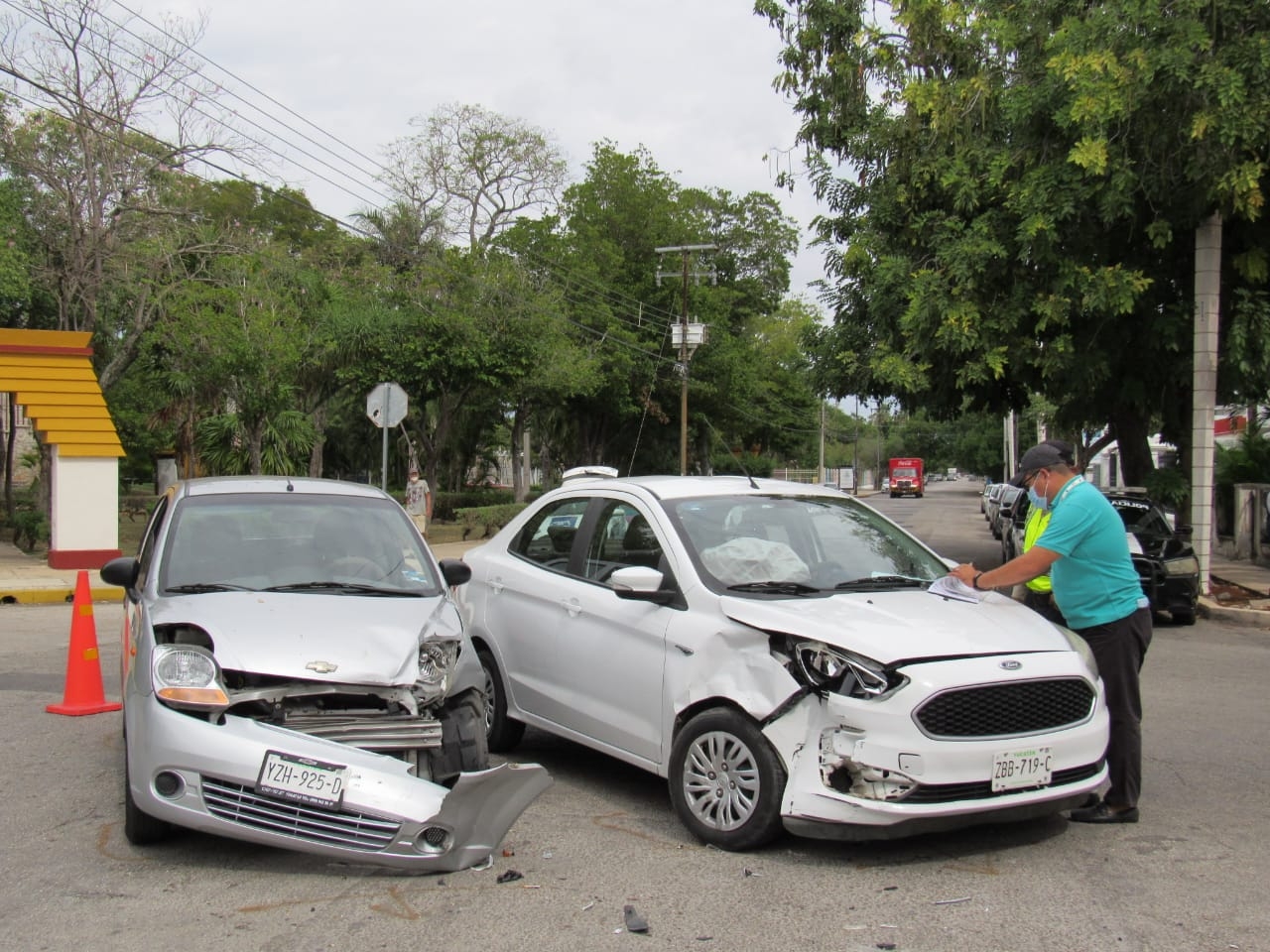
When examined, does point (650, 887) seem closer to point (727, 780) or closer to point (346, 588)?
point (727, 780)

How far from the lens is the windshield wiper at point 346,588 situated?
5885mm

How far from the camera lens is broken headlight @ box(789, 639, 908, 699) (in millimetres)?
4688

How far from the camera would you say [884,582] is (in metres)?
5.72

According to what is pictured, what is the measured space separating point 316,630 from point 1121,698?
146 inches

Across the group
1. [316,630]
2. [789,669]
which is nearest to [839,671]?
[789,669]

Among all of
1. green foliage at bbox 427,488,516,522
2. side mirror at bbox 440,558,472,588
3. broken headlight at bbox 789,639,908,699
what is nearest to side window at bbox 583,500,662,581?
side mirror at bbox 440,558,472,588

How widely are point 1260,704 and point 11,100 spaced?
2321 centimetres

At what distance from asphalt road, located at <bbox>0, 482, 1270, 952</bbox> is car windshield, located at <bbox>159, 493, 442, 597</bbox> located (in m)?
1.26

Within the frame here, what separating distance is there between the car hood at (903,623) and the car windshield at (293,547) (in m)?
1.99

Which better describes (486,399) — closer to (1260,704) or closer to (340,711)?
(1260,704)

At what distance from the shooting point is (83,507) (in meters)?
17.9

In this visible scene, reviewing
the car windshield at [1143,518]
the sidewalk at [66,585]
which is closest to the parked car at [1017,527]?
the car windshield at [1143,518]

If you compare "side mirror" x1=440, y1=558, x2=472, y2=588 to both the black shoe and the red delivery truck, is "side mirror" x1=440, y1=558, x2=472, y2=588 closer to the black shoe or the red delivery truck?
the black shoe

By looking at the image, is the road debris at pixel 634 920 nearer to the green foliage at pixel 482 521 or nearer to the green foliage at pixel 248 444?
the green foliage at pixel 248 444
